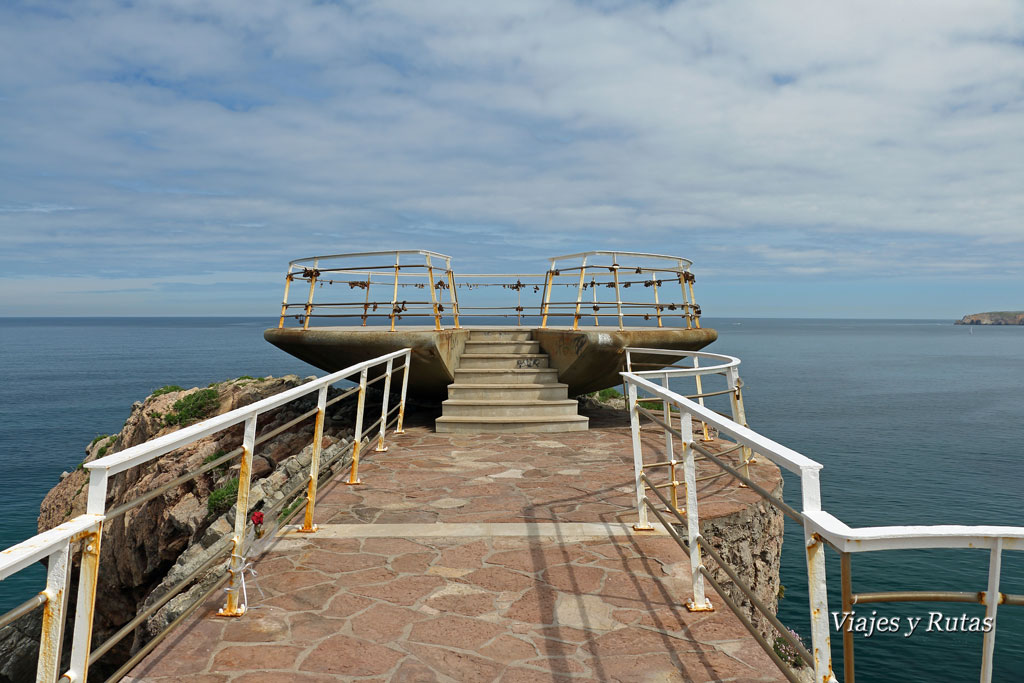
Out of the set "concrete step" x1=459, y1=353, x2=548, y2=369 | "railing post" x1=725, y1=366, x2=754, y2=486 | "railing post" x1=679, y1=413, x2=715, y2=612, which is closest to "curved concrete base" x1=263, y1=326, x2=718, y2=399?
"concrete step" x1=459, y1=353, x2=548, y2=369

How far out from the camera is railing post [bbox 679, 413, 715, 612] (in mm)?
3695

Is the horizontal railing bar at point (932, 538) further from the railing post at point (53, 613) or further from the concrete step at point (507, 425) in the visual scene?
the concrete step at point (507, 425)

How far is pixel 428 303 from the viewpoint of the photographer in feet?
31.6

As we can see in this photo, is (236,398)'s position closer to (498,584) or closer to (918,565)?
(498,584)

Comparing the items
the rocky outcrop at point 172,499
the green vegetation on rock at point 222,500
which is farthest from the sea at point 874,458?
the green vegetation on rock at point 222,500

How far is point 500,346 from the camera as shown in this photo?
11.5 meters

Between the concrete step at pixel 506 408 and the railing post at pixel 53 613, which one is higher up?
the railing post at pixel 53 613

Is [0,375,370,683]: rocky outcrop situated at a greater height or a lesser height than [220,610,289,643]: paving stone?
lesser

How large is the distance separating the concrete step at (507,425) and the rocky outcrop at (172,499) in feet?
5.11

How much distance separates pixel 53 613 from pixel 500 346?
9.60m

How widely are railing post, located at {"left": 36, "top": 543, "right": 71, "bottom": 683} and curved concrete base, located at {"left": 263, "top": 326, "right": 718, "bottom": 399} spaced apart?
24.6 feet

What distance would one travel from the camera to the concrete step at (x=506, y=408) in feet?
32.4

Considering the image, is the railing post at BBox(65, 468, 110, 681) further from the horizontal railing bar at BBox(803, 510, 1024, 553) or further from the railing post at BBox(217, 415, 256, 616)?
the horizontal railing bar at BBox(803, 510, 1024, 553)

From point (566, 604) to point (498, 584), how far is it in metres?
0.49
